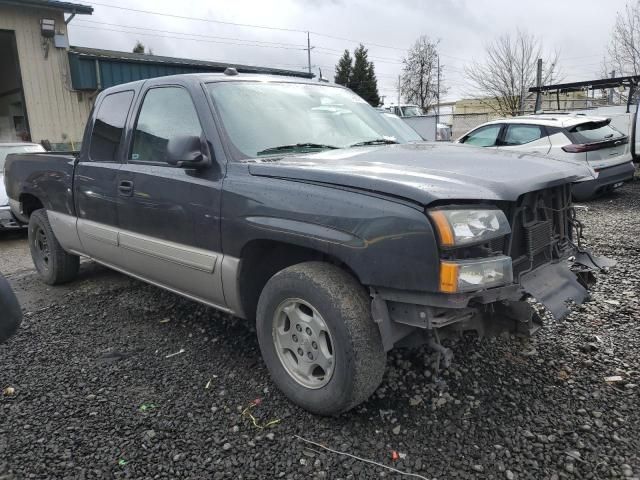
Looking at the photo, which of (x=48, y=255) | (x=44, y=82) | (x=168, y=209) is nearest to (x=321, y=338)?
(x=168, y=209)

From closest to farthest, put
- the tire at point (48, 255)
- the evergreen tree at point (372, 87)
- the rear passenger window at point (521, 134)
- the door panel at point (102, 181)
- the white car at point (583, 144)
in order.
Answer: the door panel at point (102, 181) < the tire at point (48, 255) < the white car at point (583, 144) < the rear passenger window at point (521, 134) < the evergreen tree at point (372, 87)

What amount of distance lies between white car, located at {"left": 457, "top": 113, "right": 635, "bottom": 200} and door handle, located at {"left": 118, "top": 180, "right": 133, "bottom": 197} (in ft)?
18.6

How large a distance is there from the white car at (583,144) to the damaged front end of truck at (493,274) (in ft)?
17.5

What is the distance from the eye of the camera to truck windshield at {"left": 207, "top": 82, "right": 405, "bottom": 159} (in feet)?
10.5

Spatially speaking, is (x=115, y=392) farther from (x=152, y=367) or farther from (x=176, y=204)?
(x=176, y=204)

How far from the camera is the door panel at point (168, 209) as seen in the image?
3.14 m

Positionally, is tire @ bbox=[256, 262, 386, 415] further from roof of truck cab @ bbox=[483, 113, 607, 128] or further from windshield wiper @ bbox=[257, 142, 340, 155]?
roof of truck cab @ bbox=[483, 113, 607, 128]

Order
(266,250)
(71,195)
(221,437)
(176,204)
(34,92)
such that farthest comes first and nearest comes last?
(34,92)
(71,195)
(176,204)
(266,250)
(221,437)

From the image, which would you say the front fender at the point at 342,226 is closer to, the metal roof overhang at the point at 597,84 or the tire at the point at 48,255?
the tire at the point at 48,255

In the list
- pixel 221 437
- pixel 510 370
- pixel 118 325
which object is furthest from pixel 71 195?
pixel 510 370

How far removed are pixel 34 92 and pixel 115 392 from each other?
13453 mm

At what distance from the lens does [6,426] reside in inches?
108

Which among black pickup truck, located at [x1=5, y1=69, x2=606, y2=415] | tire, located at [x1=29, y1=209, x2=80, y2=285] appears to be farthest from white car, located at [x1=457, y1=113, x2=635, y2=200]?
tire, located at [x1=29, y1=209, x2=80, y2=285]

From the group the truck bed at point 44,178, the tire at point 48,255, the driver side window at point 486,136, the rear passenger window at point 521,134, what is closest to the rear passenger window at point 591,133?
the rear passenger window at point 521,134
